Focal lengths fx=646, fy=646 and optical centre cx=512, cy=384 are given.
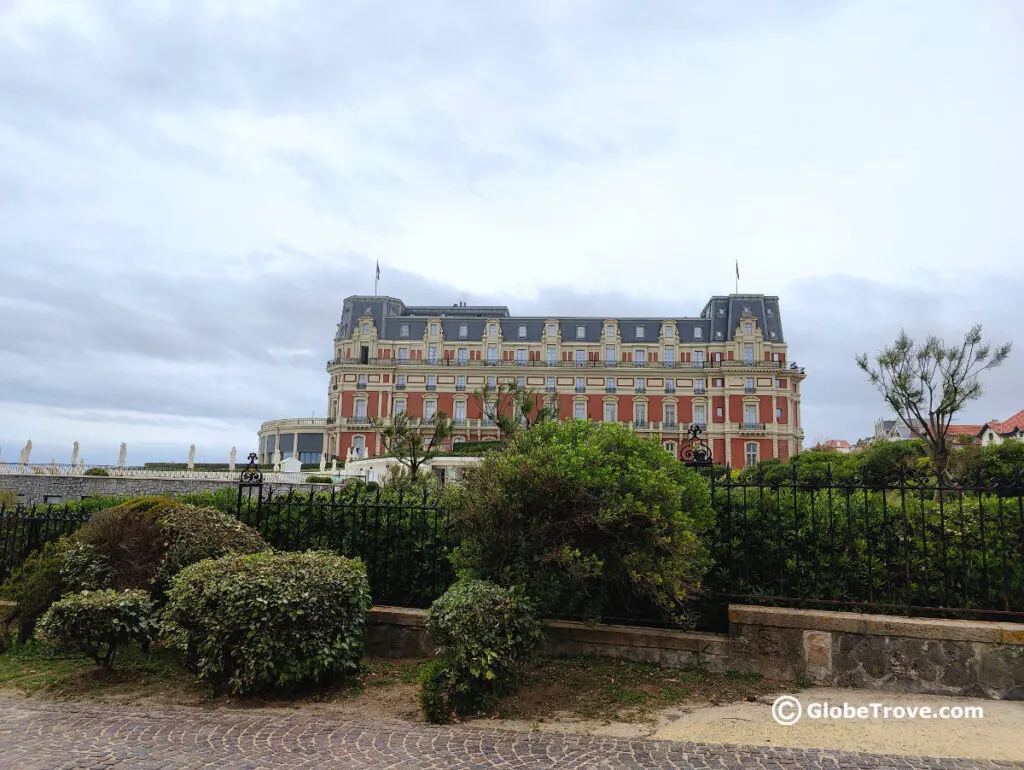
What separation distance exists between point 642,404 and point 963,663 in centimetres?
5584

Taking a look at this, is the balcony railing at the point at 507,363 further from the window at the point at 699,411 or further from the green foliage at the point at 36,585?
the green foliage at the point at 36,585

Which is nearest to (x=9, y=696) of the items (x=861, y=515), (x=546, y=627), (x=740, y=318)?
(x=546, y=627)

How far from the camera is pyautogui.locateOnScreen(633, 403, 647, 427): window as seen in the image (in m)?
60.3

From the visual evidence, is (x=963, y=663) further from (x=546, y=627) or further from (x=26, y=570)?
(x=26, y=570)

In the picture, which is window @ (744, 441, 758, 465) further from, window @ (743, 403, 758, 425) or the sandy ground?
the sandy ground

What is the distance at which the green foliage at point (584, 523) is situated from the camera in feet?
18.5

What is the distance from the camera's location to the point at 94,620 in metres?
6.05

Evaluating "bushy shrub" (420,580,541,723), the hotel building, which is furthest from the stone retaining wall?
the hotel building

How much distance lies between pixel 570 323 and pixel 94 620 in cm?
5887

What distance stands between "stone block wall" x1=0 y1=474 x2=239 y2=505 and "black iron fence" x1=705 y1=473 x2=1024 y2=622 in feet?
82.2

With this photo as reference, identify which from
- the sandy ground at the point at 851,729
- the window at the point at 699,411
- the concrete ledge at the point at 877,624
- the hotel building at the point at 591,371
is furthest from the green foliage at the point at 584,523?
the window at the point at 699,411

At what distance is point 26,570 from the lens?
7477mm

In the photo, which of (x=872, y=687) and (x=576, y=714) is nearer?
(x=576, y=714)

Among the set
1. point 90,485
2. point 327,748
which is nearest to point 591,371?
point 90,485
